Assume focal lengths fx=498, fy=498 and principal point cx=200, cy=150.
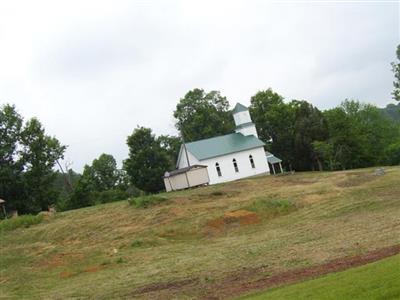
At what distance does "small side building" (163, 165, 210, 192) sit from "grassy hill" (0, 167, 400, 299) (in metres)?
11.8

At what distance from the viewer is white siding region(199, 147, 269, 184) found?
189 feet

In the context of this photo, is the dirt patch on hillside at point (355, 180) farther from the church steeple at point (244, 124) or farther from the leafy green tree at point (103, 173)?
the leafy green tree at point (103, 173)

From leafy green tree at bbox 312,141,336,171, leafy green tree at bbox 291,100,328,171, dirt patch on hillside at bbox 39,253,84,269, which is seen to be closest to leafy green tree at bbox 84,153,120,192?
leafy green tree at bbox 291,100,328,171

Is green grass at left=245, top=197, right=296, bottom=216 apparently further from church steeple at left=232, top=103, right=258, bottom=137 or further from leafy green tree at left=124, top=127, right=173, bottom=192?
church steeple at left=232, top=103, right=258, bottom=137

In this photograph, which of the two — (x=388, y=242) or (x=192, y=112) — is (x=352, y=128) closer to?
(x=192, y=112)

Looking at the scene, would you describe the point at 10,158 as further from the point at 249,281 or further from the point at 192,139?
the point at 249,281

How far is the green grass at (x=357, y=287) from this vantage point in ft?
28.3

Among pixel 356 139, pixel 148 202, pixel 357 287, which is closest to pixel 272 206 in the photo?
pixel 148 202

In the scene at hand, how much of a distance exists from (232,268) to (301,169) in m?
53.7

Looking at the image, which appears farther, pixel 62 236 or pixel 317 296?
pixel 62 236

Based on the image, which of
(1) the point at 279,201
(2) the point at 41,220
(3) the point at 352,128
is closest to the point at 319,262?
(1) the point at 279,201

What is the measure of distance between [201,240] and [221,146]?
105ft

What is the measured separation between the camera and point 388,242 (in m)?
16.7

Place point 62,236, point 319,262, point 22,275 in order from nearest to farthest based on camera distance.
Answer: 1. point 319,262
2. point 22,275
3. point 62,236
